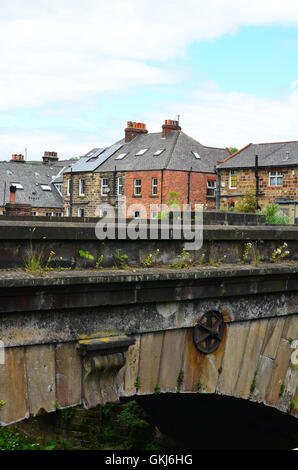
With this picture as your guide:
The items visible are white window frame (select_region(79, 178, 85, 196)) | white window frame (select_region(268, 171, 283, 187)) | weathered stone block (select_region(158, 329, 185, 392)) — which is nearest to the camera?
weathered stone block (select_region(158, 329, 185, 392))

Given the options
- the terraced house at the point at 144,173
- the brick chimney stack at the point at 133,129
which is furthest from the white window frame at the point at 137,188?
the brick chimney stack at the point at 133,129

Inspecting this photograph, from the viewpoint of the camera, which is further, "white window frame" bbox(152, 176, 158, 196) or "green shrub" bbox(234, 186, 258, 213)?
"white window frame" bbox(152, 176, 158, 196)

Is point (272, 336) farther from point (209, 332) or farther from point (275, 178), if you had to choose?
point (275, 178)

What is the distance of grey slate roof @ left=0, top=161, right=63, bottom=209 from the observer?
4566cm

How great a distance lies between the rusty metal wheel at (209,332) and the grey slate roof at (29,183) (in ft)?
132

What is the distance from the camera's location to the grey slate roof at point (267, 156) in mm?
32750

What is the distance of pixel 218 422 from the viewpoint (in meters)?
9.45

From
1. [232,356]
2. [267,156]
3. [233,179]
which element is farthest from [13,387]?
[233,179]

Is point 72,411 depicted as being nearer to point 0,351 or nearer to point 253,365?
point 253,365

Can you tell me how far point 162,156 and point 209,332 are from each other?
34165 mm

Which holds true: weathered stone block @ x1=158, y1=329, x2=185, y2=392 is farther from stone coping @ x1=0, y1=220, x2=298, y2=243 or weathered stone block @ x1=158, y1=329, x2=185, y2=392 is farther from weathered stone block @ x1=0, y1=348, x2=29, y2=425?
weathered stone block @ x1=0, y1=348, x2=29, y2=425

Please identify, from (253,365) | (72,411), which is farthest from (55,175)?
(253,365)

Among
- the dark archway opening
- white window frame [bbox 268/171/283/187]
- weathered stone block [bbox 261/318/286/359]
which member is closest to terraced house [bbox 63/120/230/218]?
white window frame [bbox 268/171/283/187]

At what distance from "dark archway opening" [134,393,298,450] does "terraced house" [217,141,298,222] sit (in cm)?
2168
